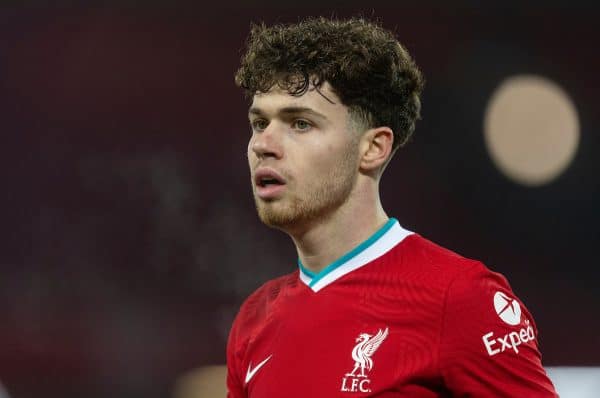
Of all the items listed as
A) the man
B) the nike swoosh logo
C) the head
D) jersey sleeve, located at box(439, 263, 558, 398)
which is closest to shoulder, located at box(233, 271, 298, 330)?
the man

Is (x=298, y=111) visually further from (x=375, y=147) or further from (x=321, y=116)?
(x=375, y=147)

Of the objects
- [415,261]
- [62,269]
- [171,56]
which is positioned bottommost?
[62,269]

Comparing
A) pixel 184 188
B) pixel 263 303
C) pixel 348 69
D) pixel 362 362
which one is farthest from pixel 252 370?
pixel 184 188

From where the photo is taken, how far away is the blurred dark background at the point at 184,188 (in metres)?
3.89

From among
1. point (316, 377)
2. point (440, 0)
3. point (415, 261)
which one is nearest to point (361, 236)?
point (415, 261)

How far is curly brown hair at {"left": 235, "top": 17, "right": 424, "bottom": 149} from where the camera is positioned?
1861 millimetres

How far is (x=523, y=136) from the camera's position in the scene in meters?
4.09

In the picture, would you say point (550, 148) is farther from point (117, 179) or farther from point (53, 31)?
point (53, 31)

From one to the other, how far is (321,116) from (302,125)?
4cm

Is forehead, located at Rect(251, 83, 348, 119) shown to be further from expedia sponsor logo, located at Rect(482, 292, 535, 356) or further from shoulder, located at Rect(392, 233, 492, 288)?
expedia sponsor logo, located at Rect(482, 292, 535, 356)

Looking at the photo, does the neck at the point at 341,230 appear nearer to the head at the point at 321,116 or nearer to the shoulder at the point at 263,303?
the head at the point at 321,116

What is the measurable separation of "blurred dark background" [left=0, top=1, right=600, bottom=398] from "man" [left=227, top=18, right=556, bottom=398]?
195 centimetres

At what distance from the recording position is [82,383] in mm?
3859

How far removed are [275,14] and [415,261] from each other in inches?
98.2
